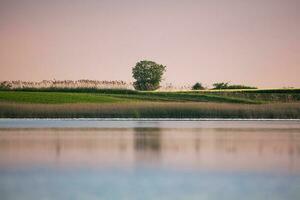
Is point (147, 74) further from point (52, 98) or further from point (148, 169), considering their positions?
point (148, 169)

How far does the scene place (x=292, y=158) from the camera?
547 inches

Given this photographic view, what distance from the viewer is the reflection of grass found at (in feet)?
116

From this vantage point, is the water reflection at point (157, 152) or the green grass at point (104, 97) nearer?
the water reflection at point (157, 152)

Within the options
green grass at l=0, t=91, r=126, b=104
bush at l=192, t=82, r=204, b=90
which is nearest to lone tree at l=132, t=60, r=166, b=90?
bush at l=192, t=82, r=204, b=90

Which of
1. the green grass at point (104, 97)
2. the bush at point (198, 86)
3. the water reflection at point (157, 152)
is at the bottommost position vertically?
the water reflection at point (157, 152)

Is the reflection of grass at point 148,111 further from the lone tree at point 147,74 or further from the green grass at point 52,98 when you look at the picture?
the lone tree at point 147,74

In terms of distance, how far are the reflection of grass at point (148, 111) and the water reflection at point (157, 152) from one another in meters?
14.6

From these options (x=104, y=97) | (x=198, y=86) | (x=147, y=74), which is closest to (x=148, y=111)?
(x=104, y=97)

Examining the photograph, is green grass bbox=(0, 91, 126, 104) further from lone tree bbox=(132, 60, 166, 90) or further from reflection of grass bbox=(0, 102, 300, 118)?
lone tree bbox=(132, 60, 166, 90)

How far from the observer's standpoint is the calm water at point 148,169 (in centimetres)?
927

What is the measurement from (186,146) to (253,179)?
624 centimetres

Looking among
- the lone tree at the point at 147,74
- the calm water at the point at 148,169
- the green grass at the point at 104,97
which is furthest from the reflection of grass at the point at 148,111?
the lone tree at the point at 147,74

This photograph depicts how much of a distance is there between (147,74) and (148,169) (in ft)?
185

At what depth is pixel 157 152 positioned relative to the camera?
49.8 ft
